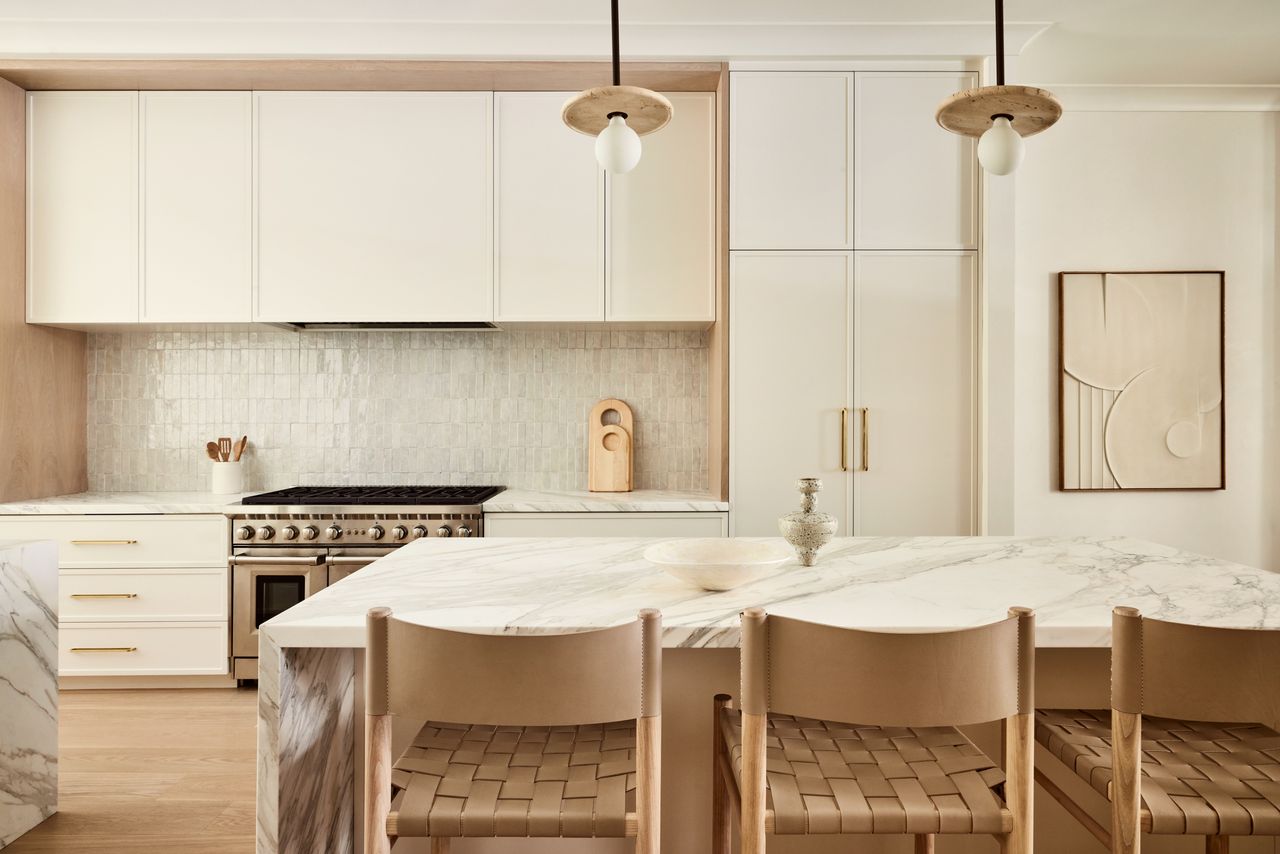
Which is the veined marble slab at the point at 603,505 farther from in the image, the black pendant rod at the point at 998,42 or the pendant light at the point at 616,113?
the black pendant rod at the point at 998,42

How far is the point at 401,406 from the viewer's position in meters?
3.49

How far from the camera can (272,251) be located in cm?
302

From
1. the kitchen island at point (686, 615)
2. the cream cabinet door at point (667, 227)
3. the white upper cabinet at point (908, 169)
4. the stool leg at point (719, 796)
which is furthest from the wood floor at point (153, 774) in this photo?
the white upper cabinet at point (908, 169)

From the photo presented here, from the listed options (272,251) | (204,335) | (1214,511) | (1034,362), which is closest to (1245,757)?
(1034,362)

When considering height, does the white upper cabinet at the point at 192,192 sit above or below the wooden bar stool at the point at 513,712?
above

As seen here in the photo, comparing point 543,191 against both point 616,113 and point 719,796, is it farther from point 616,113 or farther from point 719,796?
point 719,796

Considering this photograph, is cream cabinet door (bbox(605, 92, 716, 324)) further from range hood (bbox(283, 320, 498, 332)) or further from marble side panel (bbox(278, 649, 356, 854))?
marble side panel (bbox(278, 649, 356, 854))

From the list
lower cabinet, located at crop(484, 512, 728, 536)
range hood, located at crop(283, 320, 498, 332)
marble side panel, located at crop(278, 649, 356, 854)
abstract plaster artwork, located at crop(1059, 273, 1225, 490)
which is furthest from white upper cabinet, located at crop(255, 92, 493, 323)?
abstract plaster artwork, located at crop(1059, 273, 1225, 490)

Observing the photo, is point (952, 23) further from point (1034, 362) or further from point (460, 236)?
point (460, 236)

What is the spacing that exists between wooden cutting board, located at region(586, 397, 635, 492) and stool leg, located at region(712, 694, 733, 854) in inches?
77.1

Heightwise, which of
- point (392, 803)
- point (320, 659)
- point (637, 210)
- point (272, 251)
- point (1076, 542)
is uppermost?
point (637, 210)

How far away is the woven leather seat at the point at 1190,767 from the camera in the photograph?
3.43 feet

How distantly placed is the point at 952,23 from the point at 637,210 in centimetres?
144

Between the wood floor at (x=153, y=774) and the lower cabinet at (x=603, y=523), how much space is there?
1.18 meters
